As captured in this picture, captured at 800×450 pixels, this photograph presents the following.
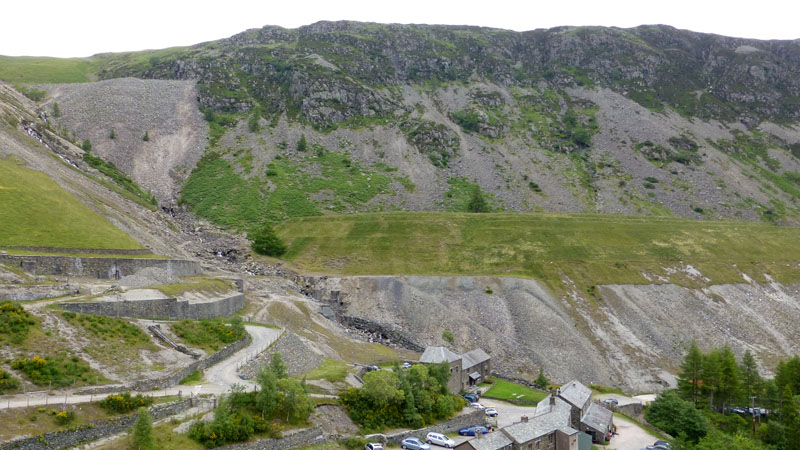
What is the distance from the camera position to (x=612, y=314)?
250 ft

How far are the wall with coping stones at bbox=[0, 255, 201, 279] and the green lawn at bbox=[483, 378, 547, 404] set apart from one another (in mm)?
38934

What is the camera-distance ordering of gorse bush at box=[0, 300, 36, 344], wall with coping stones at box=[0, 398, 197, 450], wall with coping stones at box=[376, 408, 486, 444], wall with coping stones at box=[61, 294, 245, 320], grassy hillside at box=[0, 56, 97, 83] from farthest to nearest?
grassy hillside at box=[0, 56, 97, 83]
wall with coping stones at box=[61, 294, 245, 320]
wall with coping stones at box=[376, 408, 486, 444]
gorse bush at box=[0, 300, 36, 344]
wall with coping stones at box=[0, 398, 197, 450]

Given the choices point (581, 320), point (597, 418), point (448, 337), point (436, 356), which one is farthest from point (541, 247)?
point (597, 418)

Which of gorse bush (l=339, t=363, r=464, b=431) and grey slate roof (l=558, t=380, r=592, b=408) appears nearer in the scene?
gorse bush (l=339, t=363, r=464, b=431)

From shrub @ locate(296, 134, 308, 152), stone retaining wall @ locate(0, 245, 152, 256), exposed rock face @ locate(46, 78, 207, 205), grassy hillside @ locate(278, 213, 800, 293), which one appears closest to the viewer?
stone retaining wall @ locate(0, 245, 152, 256)

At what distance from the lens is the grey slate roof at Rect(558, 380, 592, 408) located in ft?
158

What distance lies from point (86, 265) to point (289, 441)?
35527 millimetres

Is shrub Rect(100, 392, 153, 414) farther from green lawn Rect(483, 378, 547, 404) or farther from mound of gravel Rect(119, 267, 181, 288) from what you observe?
green lawn Rect(483, 378, 547, 404)

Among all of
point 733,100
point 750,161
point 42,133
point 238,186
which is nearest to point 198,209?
point 238,186

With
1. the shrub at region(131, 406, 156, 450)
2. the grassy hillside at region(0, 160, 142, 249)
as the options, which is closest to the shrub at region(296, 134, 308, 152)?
the grassy hillside at region(0, 160, 142, 249)

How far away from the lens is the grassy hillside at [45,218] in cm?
5616

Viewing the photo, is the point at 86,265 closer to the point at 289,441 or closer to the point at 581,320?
the point at 289,441

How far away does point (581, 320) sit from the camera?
2918 inches

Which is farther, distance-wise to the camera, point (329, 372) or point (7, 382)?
point (329, 372)
